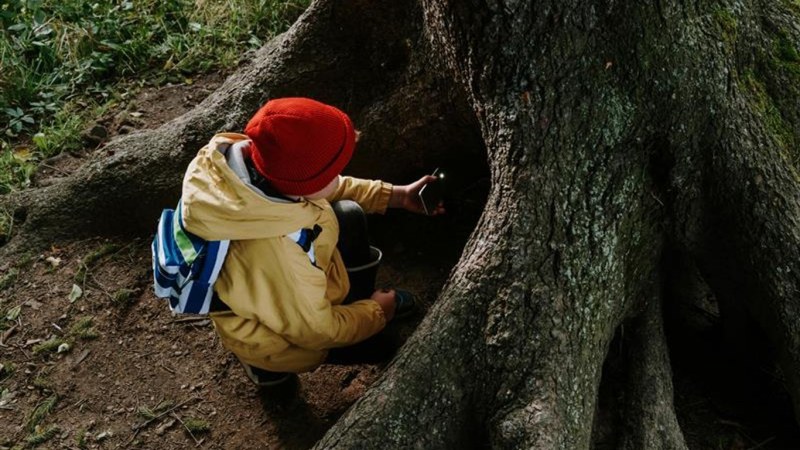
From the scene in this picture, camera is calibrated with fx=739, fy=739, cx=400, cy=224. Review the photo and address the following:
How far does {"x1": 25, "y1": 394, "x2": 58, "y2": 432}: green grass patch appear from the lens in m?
3.62

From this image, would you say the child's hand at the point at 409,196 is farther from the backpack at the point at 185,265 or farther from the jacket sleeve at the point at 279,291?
the backpack at the point at 185,265

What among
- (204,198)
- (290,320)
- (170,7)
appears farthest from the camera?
(170,7)

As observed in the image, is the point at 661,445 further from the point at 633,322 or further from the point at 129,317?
the point at 129,317

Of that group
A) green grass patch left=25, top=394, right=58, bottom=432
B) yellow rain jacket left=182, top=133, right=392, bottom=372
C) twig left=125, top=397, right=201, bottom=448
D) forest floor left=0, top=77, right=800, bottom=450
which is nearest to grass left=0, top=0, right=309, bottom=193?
forest floor left=0, top=77, right=800, bottom=450

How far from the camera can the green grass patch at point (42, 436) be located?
3.54 metres

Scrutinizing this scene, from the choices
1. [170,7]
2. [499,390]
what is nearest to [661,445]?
[499,390]

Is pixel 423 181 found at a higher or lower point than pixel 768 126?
lower

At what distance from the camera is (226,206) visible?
276 cm

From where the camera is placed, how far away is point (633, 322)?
9.96 ft

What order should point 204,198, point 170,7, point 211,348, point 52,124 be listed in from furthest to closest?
point 170,7, point 52,124, point 211,348, point 204,198

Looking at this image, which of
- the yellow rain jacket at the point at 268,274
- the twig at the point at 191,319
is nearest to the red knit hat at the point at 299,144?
the yellow rain jacket at the point at 268,274

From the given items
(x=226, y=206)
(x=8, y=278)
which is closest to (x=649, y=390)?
(x=226, y=206)

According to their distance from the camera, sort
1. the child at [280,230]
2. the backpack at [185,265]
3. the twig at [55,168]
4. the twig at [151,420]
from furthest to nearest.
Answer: the twig at [55,168], the twig at [151,420], the backpack at [185,265], the child at [280,230]

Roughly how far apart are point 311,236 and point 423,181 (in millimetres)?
783
